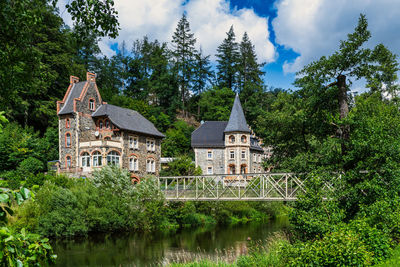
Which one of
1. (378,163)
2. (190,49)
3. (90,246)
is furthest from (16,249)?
(190,49)

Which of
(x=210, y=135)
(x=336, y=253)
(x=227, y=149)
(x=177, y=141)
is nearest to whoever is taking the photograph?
(x=336, y=253)

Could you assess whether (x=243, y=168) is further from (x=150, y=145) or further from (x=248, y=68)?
(x=248, y=68)

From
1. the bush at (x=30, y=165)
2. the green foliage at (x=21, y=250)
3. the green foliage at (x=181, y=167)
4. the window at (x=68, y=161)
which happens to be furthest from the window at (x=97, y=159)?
the green foliage at (x=21, y=250)

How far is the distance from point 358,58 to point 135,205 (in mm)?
19298

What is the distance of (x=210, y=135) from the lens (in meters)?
50.1

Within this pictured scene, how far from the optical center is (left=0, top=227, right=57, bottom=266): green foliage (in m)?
2.32

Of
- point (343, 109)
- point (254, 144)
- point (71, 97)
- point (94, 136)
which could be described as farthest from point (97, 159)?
point (343, 109)

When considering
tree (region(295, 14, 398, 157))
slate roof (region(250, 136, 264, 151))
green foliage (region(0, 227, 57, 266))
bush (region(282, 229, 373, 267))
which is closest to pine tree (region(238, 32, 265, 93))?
slate roof (region(250, 136, 264, 151))

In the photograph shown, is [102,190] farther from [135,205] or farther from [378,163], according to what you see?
[378,163]

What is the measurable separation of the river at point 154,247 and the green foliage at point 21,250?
43.8ft

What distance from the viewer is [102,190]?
27234 mm

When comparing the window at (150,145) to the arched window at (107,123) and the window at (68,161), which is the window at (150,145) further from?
the window at (68,161)

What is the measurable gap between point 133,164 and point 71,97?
392 inches

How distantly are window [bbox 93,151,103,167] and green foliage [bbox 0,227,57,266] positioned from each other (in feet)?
109
